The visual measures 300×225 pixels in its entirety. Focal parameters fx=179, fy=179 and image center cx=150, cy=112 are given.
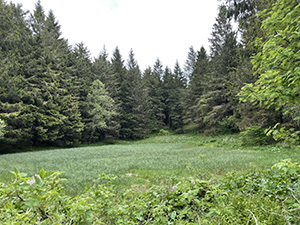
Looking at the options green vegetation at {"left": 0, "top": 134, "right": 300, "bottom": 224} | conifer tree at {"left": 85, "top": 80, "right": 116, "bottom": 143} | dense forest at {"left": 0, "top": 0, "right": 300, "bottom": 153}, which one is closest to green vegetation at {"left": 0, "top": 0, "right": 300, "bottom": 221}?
green vegetation at {"left": 0, "top": 134, "right": 300, "bottom": 224}

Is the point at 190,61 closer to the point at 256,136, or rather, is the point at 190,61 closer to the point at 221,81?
the point at 221,81

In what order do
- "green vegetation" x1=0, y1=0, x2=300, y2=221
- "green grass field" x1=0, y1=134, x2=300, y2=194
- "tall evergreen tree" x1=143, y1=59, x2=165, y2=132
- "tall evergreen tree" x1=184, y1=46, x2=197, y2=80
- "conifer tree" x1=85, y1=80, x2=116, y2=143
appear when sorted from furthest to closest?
"tall evergreen tree" x1=184, y1=46, x2=197, y2=80
"tall evergreen tree" x1=143, y1=59, x2=165, y2=132
"conifer tree" x1=85, y1=80, x2=116, y2=143
"green grass field" x1=0, y1=134, x2=300, y2=194
"green vegetation" x1=0, y1=0, x2=300, y2=221

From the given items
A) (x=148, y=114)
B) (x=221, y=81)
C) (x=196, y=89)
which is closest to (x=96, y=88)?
(x=148, y=114)

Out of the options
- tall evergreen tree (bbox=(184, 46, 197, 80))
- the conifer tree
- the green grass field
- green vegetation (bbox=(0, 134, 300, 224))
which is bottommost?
the green grass field

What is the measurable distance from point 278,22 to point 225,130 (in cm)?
2697

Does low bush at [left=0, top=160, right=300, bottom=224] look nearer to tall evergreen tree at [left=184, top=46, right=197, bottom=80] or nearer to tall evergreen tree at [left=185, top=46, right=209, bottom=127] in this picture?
tall evergreen tree at [left=185, top=46, right=209, bottom=127]

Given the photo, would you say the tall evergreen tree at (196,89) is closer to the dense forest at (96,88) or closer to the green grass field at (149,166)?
the dense forest at (96,88)

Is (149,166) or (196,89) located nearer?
(149,166)

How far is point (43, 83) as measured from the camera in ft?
88.5

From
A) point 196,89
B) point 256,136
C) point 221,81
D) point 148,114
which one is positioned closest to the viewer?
point 256,136

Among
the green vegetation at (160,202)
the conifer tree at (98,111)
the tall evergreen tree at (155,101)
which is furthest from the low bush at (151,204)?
the tall evergreen tree at (155,101)

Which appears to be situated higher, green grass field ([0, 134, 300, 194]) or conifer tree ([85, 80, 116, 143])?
conifer tree ([85, 80, 116, 143])

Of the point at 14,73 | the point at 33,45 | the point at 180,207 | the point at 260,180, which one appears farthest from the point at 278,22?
the point at 33,45

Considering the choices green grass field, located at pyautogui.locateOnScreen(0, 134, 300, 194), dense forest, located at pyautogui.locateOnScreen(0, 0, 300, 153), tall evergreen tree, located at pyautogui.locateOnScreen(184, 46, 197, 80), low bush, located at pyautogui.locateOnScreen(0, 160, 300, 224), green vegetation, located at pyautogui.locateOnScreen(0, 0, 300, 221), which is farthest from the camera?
tall evergreen tree, located at pyautogui.locateOnScreen(184, 46, 197, 80)
